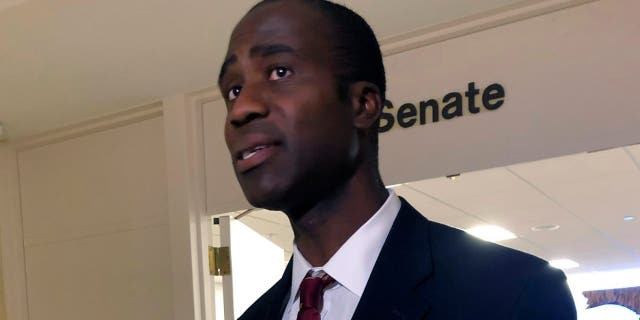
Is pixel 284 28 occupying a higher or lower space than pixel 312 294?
higher

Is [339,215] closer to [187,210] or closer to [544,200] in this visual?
[187,210]

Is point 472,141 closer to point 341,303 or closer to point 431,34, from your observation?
point 431,34

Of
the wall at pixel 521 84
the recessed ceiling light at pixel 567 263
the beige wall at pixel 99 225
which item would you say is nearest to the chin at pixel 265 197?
the wall at pixel 521 84

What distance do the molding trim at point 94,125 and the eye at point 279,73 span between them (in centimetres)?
247

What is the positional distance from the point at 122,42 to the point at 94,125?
1.00 metres

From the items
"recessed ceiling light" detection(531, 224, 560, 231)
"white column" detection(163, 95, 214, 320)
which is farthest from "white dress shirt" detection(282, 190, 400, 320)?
"recessed ceiling light" detection(531, 224, 560, 231)

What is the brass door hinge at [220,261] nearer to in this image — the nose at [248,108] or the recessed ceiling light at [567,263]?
the nose at [248,108]

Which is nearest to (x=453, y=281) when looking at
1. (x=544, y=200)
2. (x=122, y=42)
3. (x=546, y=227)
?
(x=122, y=42)

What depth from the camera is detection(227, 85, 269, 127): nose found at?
A: 71 cm

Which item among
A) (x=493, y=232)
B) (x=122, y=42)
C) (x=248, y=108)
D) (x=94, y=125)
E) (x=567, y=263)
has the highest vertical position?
(x=122, y=42)

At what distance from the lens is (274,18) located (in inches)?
30.2

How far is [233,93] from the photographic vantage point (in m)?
0.80

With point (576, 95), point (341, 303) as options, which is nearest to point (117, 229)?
point (576, 95)

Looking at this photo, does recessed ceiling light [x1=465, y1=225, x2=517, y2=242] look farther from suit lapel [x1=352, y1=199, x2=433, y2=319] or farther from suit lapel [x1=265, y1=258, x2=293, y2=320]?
suit lapel [x1=352, y1=199, x2=433, y2=319]
